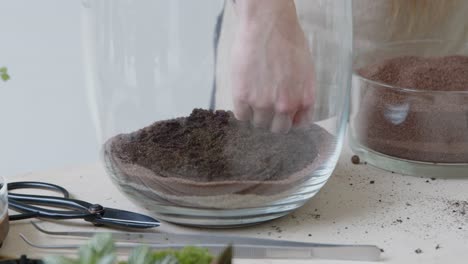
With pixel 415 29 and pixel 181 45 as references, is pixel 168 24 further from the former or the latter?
pixel 415 29

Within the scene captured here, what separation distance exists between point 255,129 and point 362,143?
23 cm

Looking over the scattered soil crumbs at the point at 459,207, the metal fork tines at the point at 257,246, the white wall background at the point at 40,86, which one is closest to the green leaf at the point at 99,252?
the metal fork tines at the point at 257,246

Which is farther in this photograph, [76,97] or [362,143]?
[76,97]

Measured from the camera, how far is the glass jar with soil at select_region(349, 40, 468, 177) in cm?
71

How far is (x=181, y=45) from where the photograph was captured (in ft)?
1.85

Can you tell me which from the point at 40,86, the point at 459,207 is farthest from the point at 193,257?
the point at 40,86

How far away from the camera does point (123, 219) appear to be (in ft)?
1.95

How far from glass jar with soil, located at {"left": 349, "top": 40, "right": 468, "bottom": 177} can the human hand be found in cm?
19

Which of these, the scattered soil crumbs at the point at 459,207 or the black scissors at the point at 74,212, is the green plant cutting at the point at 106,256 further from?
the scattered soil crumbs at the point at 459,207

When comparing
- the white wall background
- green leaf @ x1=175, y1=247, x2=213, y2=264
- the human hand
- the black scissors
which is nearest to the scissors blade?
the black scissors

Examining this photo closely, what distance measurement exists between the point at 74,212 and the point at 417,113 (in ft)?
1.09

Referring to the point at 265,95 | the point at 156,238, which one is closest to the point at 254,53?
the point at 265,95

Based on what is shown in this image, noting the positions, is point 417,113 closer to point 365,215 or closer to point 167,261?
point 365,215

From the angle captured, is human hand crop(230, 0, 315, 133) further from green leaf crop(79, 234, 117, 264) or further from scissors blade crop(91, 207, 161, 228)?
green leaf crop(79, 234, 117, 264)
